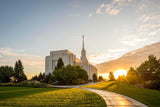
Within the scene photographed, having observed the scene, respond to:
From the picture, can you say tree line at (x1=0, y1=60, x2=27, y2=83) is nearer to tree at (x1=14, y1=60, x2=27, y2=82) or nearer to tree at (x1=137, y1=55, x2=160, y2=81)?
tree at (x1=14, y1=60, x2=27, y2=82)

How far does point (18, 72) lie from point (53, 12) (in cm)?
4007

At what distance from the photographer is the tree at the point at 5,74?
4538 cm

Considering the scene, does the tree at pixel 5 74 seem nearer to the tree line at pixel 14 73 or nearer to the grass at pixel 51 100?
the tree line at pixel 14 73

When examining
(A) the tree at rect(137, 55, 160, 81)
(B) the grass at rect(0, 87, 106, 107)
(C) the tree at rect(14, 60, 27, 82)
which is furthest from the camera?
(C) the tree at rect(14, 60, 27, 82)

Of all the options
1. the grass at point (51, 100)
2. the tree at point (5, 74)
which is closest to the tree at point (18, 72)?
the tree at point (5, 74)

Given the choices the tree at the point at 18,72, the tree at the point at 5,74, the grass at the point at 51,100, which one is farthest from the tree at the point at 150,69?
the tree at the point at 5,74

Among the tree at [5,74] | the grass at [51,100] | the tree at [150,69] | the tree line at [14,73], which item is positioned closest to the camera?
the grass at [51,100]

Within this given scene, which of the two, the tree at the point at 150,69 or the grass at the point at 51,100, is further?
the tree at the point at 150,69

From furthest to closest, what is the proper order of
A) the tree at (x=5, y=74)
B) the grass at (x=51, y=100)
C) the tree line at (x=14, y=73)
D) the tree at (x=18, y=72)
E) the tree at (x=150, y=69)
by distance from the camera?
1. the tree at (x=18, y=72)
2. the tree line at (x=14, y=73)
3. the tree at (x=5, y=74)
4. the tree at (x=150, y=69)
5. the grass at (x=51, y=100)

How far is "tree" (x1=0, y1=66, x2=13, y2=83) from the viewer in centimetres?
4538

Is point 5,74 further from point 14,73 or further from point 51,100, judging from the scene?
point 51,100

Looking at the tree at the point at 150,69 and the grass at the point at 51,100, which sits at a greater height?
the tree at the point at 150,69

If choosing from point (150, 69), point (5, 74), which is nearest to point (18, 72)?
point (5, 74)

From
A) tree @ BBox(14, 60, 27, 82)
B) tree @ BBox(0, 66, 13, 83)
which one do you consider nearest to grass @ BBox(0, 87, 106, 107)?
tree @ BBox(14, 60, 27, 82)
